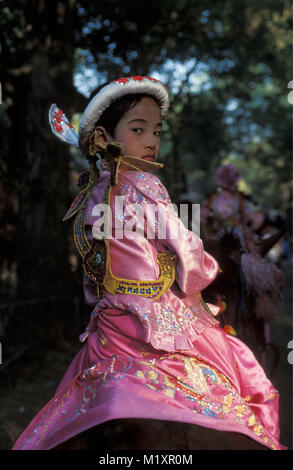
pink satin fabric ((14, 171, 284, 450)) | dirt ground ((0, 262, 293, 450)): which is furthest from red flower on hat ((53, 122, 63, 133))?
dirt ground ((0, 262, 293, 450))

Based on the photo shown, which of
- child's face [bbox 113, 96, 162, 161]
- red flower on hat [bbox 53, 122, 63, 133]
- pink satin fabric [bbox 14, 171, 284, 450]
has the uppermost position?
red flower on hat [bbox 53, 122, 63, 133]

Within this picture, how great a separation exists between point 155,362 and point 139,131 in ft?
3.91

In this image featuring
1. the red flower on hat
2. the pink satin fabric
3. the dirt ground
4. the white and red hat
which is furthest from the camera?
the dirt ground

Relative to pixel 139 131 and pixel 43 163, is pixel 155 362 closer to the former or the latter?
pixel 139 131

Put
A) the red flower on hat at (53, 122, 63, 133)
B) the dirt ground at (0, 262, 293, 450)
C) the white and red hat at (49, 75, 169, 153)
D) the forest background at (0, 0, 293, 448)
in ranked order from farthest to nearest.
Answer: the forest background at (0, 0, 293, 448), the dirt ground at (0, 262, 293, 450), the red flower on hat at (53, 122, 63, 133), the white and red hat at (49, 75, 169, 153)

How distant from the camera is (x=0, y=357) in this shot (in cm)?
568

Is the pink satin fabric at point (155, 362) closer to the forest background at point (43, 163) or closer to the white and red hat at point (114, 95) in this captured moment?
the white and red hat at point (114, 95)

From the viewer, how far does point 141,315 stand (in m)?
1.91

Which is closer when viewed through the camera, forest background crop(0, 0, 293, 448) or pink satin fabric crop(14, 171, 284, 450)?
pink satin fabric crop(14, 171, 284, 450)

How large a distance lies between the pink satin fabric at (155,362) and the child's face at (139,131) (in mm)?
170

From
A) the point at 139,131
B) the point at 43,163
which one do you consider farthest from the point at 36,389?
the point at 139,131

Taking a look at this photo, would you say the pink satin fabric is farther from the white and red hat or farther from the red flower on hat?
the red flower on hat

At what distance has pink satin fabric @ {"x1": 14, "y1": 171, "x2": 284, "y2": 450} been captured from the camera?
1.64m

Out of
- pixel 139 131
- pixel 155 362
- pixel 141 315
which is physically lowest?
pixel 155 362
